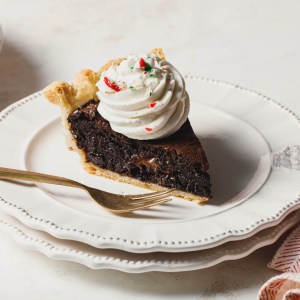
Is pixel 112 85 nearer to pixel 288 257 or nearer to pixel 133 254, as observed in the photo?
pixel 133 254

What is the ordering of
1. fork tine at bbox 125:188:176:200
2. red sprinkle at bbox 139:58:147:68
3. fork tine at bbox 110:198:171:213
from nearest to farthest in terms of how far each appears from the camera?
1. fork tine at bbox 110:198:171:213
2. fork tine at bbox 125:188:176:200
3. red sprinkle at bbox 139:58:147:68

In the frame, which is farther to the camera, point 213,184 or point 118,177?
point 118,177

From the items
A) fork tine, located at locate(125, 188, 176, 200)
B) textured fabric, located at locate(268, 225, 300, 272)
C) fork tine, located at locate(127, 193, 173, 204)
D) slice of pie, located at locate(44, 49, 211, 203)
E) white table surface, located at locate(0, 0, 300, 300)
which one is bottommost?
textured fabric, located at locate(268, 225, 300, 272)

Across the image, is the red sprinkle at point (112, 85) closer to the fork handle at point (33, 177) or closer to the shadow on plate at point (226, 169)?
the fork handle at point (33, 177)

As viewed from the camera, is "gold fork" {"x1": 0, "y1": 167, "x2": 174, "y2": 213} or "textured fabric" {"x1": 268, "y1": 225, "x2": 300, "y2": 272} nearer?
"textured fabric" {"x1": 268, "y1": 225, "x2": 300, "y2": 272}

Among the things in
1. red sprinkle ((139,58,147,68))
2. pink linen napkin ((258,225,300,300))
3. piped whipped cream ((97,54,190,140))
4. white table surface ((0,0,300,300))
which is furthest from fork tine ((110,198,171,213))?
white table surface ((0,0,300,300))

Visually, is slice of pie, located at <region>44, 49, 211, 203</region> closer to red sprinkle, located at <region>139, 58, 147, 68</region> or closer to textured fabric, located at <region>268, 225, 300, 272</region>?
red sprinkle, located at <region>139, 58, 147, 68</region>

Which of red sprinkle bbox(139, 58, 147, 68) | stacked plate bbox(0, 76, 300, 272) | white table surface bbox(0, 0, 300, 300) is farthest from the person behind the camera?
white table surface bbox(0, 0, 300, 300)

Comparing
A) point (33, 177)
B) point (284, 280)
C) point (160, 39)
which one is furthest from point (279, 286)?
point (160, 39)

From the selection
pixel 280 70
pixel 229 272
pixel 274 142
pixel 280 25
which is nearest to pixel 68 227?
pixel 229 272
